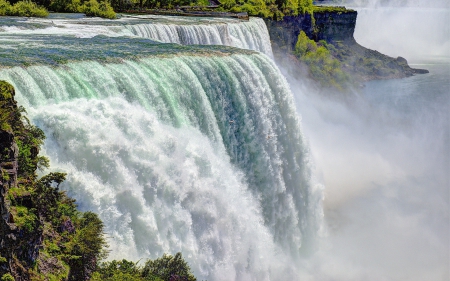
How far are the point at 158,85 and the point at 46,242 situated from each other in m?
6.15

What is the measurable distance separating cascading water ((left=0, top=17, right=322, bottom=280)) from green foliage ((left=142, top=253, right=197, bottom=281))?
417mm

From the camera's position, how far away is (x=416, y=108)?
4097 cm

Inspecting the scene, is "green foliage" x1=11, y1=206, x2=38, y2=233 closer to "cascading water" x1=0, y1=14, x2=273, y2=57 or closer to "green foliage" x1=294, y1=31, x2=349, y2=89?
"cascading water" x1=0, y1=14, x2=273, y2=57

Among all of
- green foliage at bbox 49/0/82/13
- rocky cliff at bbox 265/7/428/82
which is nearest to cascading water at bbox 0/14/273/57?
green foliage at bbox 49/0/82/13

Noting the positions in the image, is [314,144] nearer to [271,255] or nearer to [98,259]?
[271,255]

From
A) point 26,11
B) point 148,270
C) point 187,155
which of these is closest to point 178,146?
point 187,155

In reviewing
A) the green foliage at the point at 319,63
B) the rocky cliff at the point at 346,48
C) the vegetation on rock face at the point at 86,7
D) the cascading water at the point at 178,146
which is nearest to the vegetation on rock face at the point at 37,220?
the cascading water at the point at 178,146

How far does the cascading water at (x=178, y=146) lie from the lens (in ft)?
35.5

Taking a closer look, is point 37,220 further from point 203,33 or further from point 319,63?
point 319,63

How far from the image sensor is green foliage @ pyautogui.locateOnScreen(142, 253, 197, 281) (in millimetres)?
10180

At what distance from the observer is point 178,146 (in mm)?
12719

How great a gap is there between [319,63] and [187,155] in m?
33.2

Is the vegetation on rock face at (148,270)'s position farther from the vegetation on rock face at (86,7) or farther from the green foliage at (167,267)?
the vegetation on rock face at (86,7)

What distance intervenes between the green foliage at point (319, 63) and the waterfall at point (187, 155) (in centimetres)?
2463
